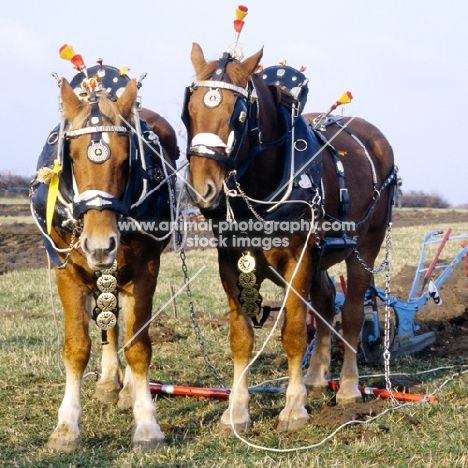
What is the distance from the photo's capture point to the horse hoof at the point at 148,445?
14.8ft

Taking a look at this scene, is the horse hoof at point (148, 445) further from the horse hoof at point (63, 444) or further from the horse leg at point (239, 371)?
the horse leg at point (239, 371)

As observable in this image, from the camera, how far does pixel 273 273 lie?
5.09 m

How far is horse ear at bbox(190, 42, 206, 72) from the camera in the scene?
4664 mm

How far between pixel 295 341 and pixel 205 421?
→ 32.4 inches

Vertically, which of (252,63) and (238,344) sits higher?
(252,63)

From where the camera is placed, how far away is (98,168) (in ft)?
13.6

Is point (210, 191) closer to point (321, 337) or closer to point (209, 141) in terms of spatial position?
point (209, 141)

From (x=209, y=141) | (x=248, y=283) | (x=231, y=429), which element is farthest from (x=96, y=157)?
(x=231, y=429)

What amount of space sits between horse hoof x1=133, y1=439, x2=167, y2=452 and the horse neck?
1.60 metres

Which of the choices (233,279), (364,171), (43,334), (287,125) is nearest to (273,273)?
(233,279)

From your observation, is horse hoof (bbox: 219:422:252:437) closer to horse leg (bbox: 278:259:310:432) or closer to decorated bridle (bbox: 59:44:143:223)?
horse leg (bbox: 278:259:310:432)

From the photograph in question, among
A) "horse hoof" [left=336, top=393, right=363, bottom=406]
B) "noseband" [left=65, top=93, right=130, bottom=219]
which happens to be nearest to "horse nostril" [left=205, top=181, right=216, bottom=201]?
"noseband" [left=65, top=93, right=130, bottom=219]

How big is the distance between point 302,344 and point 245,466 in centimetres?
112

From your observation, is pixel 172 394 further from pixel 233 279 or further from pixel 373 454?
pixel 373 454
